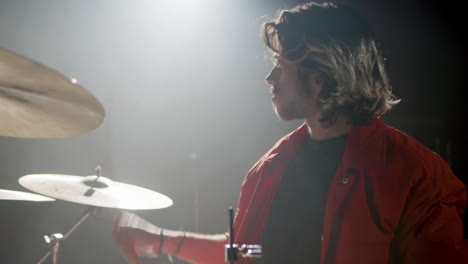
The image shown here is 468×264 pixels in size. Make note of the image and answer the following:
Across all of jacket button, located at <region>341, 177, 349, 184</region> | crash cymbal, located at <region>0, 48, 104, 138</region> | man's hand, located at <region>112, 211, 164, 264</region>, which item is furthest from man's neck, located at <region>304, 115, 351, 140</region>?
crash cymbal, located at <region>0, 48, 104, 138</region>

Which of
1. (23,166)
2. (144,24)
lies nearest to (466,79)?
(144,24)

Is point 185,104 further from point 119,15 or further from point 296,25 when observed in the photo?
point 296,25

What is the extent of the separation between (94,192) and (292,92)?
879mm

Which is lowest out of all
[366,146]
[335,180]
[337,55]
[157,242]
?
[157,242]

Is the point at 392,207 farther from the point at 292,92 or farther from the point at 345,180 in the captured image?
Result: the point at 292,92

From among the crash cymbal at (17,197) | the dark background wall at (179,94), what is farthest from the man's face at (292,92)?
the dark background wall at (179,94)

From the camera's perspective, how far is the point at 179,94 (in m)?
3.16

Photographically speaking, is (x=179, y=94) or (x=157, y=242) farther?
(x=179, y=94)

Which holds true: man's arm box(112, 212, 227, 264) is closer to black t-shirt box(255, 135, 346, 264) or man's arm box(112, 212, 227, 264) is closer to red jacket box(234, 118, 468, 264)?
black t-shirt box(255, 135, 346, 264)

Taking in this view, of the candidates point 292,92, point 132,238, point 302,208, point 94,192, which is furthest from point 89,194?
point 292,92

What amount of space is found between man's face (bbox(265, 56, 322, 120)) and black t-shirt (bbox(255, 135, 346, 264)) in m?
0.16

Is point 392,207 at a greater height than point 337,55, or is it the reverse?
point 337,55

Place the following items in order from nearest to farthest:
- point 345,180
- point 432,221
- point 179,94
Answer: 1. point 432,221
2. point 345,180
3. point 179,94

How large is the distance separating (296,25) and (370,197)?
32.6 inches
